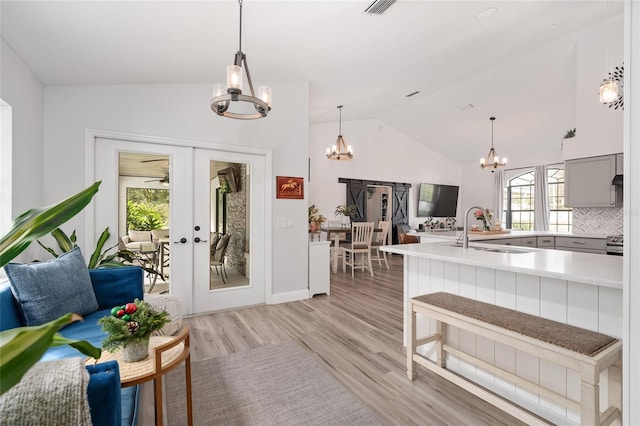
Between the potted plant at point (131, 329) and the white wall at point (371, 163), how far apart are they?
5889 millimetres

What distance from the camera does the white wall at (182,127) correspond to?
3.04 m

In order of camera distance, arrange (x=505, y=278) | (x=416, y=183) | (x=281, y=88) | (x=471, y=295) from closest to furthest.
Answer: (x=505, y=278) → (x=471, y=295) → (x=281, y=88) → (x=416, y=183)

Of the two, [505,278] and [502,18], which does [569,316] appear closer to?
[505,278]

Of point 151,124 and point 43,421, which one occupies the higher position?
point 151,124

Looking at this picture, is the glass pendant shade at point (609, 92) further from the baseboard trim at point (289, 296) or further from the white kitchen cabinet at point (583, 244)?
the baseboard trim at point (289, 296)

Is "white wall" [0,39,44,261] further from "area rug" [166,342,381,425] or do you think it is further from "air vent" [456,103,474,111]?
"air vent" [456,103,474,111]

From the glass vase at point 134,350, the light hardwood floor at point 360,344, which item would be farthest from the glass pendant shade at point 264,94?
the light hardwood floor at point 360,344

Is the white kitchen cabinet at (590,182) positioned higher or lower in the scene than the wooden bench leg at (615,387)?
higher

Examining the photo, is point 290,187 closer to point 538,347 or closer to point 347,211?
point 538,347

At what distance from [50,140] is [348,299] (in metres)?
3.79

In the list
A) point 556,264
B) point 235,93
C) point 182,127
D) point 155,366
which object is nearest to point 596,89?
point 556,264

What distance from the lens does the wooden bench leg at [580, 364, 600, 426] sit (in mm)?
1367

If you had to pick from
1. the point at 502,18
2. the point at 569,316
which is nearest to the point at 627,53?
the point at 569,316

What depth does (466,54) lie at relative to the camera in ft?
14.0
